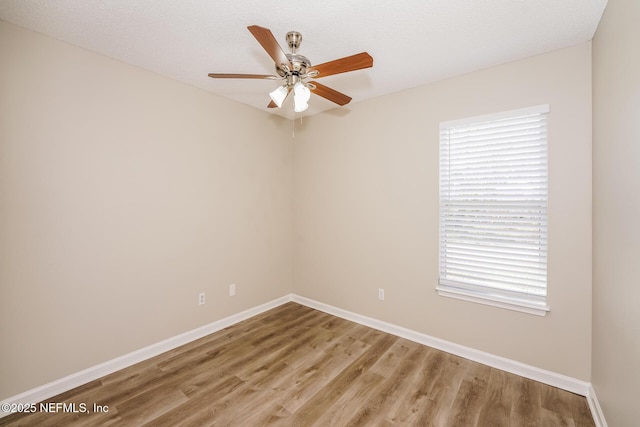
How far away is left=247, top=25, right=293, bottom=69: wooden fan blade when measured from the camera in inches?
53.6

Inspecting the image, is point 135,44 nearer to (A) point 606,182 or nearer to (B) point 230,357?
(B) point 230,357

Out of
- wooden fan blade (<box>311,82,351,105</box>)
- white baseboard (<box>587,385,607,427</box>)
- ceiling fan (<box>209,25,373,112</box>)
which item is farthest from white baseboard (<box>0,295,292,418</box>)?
white baseboard (<box>587,385,607,427</box>)

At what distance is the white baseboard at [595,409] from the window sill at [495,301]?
0.55 meters

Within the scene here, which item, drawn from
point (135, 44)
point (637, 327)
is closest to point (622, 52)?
point (637, 327)

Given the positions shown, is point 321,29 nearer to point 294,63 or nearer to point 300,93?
point 294,63

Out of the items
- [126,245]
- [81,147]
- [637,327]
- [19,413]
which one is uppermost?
[81,147]

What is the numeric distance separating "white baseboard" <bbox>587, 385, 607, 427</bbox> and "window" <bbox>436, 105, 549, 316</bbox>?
55 centimetres

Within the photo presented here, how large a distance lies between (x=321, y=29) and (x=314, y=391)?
2.61 metres

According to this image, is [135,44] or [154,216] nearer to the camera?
[135,44]

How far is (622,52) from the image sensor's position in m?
1.37

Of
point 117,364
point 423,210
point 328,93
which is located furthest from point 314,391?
point 328,93

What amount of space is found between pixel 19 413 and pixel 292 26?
124 inches

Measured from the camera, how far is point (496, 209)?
2.32 m

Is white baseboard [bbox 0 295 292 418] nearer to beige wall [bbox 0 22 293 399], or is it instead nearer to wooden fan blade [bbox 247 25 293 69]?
beige wall [bbox 0 22 293 399]
